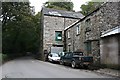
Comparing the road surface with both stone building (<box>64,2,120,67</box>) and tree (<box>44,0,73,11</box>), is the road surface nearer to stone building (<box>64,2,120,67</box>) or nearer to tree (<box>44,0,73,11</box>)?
stone building (<box>64,2,120,67</box>)

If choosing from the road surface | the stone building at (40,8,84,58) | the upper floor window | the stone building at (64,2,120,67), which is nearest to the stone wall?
the stone building at (40,8,84,58)

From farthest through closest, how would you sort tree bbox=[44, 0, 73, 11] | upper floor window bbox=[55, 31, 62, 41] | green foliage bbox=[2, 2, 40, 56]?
tree bbox=[44, 0, 73, 11] → upper floor window bbox=[55, 31, 62, 41] → green foliage bbox=[2, 2, 40, 56]

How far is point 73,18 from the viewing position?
1769 inches

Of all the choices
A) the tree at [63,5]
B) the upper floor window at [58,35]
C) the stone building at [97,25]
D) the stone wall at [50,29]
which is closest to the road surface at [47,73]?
the stone building at [97,25]

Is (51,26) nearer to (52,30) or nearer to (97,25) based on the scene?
(52,30)

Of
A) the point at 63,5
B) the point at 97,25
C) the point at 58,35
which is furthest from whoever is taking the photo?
the point at 63,5

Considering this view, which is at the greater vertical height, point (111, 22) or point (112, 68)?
point (111, 22)

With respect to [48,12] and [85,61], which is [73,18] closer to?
[48,12]

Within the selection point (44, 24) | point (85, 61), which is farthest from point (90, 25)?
point (44, 24)

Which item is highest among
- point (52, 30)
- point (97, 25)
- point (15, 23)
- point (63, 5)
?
point (63, 5)

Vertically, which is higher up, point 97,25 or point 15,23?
point 15,23

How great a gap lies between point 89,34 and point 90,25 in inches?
42.1

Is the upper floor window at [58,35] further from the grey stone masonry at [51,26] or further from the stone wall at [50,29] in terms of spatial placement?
the stone wall at [50,29]

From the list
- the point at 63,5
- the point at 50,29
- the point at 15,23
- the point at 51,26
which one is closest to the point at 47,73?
the point at 50,29
